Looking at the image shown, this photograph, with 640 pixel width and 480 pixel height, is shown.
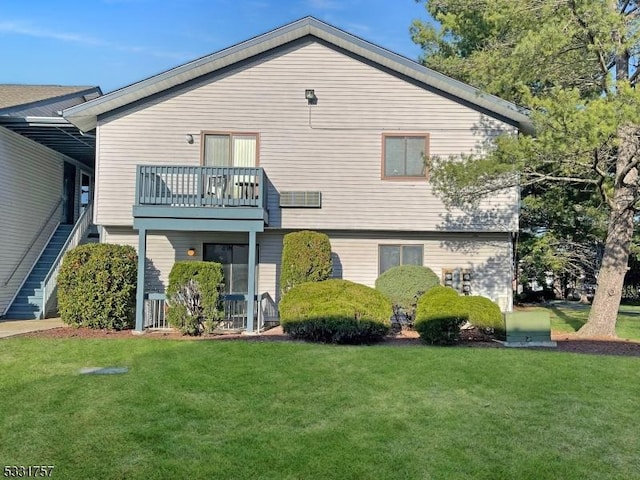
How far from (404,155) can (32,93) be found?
11762mm

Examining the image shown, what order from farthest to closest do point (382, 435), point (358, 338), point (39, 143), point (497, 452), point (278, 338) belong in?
point (39, 143)
point (278, 338)
point (358, 338)
point (382, 435)
point (497, 452)

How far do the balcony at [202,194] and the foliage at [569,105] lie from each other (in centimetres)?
424

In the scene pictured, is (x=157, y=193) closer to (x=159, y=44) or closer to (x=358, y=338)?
(x=358, y=338)

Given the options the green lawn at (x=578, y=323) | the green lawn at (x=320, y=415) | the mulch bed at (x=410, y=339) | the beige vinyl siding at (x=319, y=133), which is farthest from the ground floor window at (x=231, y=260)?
the green lawn at (x=578, y=323)

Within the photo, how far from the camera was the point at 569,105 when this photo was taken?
9250mm

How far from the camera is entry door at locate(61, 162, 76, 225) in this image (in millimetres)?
17297

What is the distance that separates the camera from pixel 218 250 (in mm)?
14016

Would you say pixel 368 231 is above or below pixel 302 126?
below

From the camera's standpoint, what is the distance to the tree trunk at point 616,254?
444 inches

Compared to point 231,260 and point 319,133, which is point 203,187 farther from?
point 319,133

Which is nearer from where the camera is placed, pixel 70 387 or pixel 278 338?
pixel 70 387

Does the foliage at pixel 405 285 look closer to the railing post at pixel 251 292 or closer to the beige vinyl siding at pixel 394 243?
the beige vinyl siding at pixel 394 243

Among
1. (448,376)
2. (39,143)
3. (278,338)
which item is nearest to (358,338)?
(278,338)

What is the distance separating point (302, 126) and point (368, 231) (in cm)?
311
